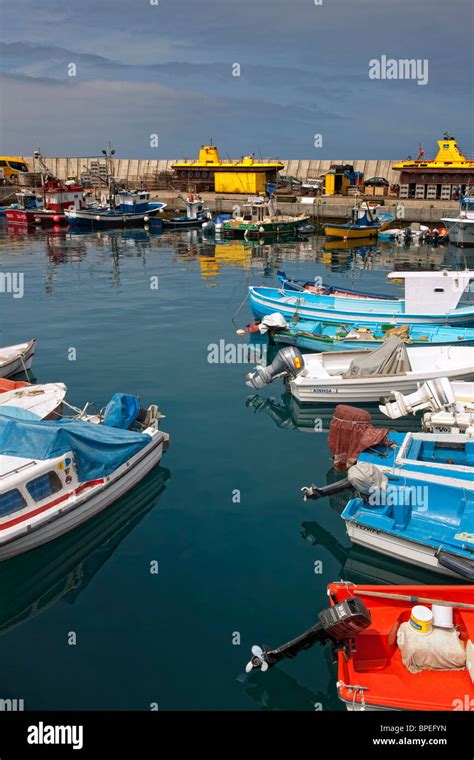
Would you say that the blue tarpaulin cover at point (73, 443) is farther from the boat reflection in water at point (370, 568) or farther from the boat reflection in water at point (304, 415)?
the boat reflection in water at point (304, 415)

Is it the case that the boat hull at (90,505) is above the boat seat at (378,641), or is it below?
above

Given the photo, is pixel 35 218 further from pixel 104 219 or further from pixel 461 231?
pixel 461 231

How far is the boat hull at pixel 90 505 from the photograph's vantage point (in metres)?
15.9

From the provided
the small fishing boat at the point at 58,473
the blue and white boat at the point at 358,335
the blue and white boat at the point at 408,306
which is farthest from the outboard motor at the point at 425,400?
the small fishing boat at the point at 58,473

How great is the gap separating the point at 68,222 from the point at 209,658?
89.2 m

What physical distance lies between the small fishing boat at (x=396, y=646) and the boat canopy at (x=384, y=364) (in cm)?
1335

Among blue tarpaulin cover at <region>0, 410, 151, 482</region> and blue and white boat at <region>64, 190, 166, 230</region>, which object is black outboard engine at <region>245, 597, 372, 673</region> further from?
blue and white boat at <region>64, 190, 166, 230</region>

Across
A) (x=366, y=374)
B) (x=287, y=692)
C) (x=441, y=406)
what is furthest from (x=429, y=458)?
(x=287, y=692)

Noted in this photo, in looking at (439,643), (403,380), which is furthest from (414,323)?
(439,643)

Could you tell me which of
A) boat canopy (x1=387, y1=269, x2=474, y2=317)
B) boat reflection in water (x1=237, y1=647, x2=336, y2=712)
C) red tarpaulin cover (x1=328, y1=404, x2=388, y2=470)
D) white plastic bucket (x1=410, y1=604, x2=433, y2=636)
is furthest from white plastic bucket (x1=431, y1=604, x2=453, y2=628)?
boat canopy (x1=387, y1=269, x2=474, y2=317)

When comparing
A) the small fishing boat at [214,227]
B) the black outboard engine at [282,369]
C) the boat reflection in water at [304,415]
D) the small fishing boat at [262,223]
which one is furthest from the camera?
the small fishing boat at [214,227]

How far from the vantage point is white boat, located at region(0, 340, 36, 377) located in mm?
27456
